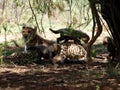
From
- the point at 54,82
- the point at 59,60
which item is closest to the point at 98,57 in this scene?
the point at 59,60

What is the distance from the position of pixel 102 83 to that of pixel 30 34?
12.2 feet

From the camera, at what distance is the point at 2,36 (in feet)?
48.2

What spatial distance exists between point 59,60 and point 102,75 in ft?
6.01

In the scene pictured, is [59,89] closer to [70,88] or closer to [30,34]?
[70,88]

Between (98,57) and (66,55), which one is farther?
(98,57)

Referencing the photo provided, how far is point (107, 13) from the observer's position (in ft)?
20.5

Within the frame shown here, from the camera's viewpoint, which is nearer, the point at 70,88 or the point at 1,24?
the point at 70,88

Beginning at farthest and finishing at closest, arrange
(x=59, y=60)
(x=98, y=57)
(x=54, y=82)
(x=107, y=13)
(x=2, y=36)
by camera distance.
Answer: (x=2, y=36)
(x=98, y=57)
(x=59, y=60)
(x=54, y=82)
(x=107, y=13)

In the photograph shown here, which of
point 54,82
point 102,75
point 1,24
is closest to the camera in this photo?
point 54,82

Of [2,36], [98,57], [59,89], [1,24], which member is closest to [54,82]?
[59,89]

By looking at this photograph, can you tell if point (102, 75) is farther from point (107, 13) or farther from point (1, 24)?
point (1, 24)

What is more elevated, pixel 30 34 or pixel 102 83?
pixel 30 34

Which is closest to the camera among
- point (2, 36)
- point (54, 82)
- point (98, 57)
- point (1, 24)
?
point (54, 82)

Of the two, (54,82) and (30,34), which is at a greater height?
(30,34)
